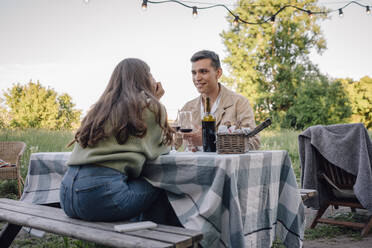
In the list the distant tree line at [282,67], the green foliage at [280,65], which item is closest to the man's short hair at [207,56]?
the distant tree line at [282,67]

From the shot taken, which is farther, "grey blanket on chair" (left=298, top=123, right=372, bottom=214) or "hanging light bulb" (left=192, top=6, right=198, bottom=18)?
"hanging light bulb" (left=192, top=6, right=198, bottom=18)

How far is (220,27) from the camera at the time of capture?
22672 mm

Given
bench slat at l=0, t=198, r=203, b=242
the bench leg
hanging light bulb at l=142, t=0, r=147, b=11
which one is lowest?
the bench leg

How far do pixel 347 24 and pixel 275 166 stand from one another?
2342cm

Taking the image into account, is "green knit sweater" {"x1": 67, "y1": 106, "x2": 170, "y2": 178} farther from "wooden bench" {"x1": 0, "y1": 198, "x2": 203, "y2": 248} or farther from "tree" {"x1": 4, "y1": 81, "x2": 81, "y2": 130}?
"tree" {"x1": 4, "y1": 81, "x2": 81, "y2": 130}

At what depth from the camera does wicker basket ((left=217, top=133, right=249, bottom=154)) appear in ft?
6.69

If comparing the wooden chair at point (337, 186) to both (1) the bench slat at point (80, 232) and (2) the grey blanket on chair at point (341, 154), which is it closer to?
(2) the grey blanket on chair at point (341, 154)

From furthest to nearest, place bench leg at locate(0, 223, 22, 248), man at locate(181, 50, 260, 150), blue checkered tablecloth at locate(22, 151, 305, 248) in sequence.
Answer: man at locate(181, 50, 260, 150), bench leg at locate(0, 223, 22, 248), blue checkered tablecloth at locate(22, 151, 305, 248)

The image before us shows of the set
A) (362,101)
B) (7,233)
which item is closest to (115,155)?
(7,233)

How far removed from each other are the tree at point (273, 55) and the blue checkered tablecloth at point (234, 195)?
752 inches

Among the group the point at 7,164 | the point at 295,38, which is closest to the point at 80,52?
the point at 295,38

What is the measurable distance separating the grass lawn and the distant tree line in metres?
8.84

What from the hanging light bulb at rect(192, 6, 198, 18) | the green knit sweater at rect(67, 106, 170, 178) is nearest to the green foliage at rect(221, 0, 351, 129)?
the hanging light bulb at rect(192, 6, 198, 18)

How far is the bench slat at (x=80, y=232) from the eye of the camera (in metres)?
1.50
